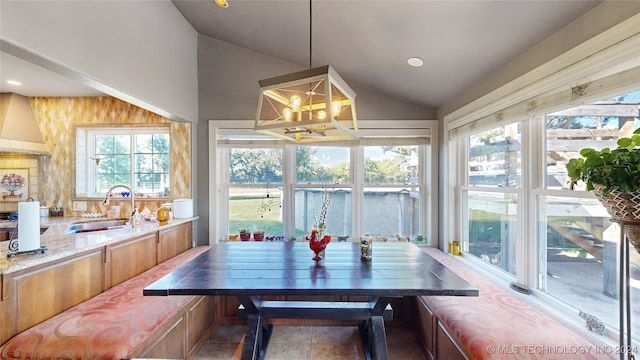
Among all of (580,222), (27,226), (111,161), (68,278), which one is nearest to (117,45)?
(27,226)

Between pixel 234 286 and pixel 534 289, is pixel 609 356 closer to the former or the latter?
pixel 534 289

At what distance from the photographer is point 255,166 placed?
3461 millimetres

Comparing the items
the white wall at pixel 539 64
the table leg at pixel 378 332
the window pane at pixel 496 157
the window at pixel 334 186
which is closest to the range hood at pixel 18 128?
the window at pixel 334 186

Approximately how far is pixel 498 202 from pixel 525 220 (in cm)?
35

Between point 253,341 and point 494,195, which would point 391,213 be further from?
point 253,341

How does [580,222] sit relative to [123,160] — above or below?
below

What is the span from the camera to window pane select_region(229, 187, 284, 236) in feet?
11.4

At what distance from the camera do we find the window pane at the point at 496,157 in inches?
82.3

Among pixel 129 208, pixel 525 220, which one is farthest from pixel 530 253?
pixel 129 208

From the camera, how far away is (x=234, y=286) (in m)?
1.59

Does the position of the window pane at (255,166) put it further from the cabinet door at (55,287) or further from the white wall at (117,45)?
the cabinet door at (55,287)

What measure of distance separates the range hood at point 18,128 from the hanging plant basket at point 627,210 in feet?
16.9

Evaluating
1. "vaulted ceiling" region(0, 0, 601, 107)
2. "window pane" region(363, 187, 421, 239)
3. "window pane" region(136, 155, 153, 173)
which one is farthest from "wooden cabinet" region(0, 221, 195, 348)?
"window pane" region(363, 187, 421, 239)

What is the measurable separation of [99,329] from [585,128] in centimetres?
304
